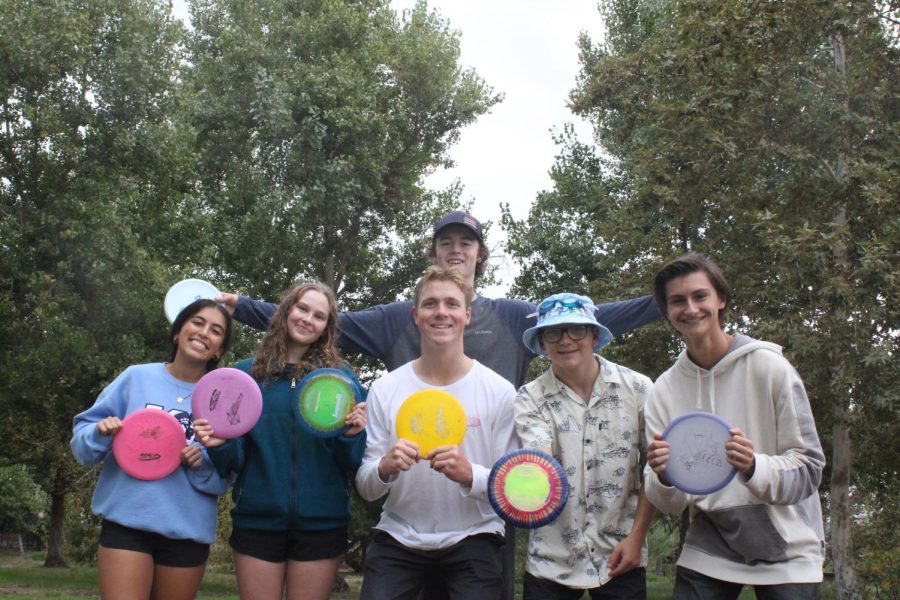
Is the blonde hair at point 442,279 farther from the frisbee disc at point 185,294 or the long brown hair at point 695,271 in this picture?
the frisbee disc at point 185,294

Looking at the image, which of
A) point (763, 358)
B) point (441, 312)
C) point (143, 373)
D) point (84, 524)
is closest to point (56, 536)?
point (84, 524)

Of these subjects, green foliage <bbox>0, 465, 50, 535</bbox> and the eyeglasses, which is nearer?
the eyeglasses

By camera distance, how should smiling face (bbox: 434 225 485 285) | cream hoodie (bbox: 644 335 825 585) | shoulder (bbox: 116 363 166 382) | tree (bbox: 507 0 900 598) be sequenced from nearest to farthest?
cream hoodie (bbox: 644 335 825 585) < shoulder (bbox: 116 363 166 382) < smiling face (bbox: 434 225 485 285) < tree (bbox: 507 0 900 598)

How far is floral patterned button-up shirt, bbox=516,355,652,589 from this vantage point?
384 centimetres

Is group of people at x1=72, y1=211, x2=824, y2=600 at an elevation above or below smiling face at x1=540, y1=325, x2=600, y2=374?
below

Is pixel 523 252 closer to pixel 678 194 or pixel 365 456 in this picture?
pixel 678 194

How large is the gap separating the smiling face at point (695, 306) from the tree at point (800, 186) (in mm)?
8588

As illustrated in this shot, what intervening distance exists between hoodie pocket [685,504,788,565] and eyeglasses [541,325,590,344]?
99 centimetres

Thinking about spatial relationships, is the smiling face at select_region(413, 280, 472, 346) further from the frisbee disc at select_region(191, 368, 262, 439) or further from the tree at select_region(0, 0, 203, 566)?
the tree at select_region(0, 0, 203, 566)

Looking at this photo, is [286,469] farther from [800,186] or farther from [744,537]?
[800,186]

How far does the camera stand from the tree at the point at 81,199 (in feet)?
53.5

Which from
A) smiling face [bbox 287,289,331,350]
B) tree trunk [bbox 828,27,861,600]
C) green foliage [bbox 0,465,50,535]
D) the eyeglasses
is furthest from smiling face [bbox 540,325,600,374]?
green foliage [bbox 0,465,50,535]

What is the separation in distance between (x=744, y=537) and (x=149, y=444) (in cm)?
296

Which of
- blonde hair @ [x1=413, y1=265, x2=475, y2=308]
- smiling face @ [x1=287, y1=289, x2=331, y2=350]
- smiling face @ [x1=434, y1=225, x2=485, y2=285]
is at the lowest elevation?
smiling face @ [x1=287, y1=289, x2=331, y2=350]
